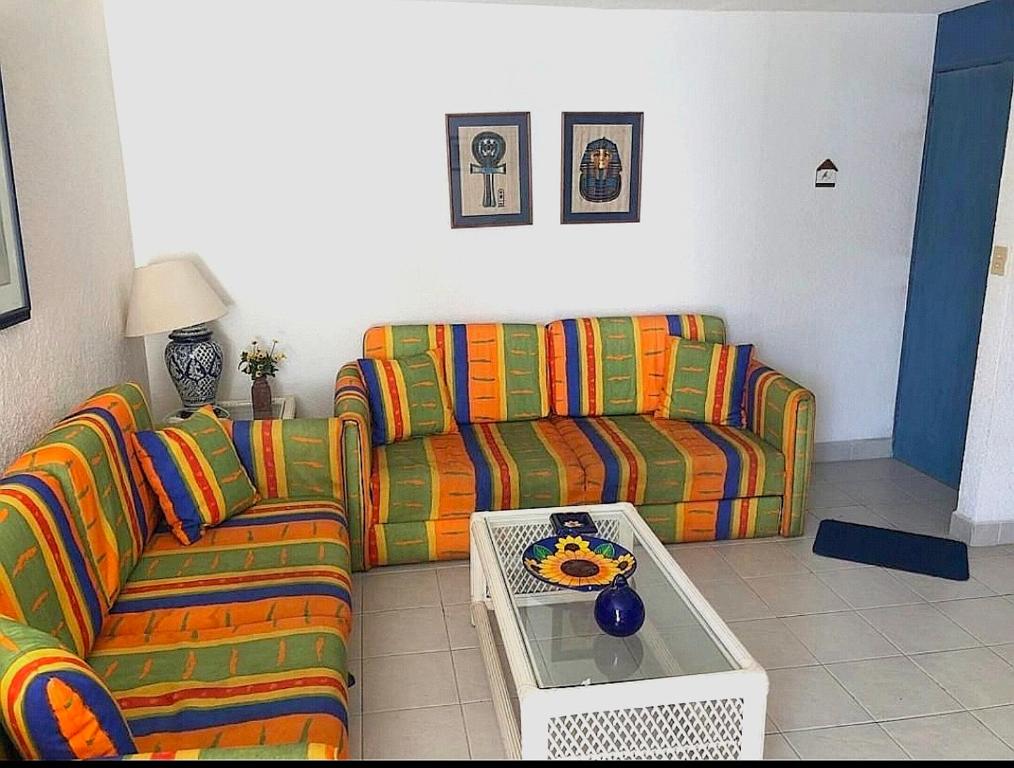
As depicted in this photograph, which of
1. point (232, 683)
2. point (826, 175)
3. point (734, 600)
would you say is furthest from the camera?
point (826, 175)

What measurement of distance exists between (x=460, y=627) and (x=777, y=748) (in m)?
1.06

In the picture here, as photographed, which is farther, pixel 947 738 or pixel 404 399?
pixel 404 399

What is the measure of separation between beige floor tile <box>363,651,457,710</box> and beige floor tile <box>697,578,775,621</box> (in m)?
0.96

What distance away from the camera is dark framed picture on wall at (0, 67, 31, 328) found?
7.32 ft

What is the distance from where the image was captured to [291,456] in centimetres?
300

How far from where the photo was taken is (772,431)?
11.3 feet

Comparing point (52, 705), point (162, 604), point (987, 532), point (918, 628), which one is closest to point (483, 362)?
point (162, 604)

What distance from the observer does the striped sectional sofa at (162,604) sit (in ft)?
5.61

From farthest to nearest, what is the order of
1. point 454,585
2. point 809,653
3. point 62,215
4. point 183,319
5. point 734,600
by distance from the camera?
point 183,319, point 454,585, point 734,600, point 62,215, point 809,653

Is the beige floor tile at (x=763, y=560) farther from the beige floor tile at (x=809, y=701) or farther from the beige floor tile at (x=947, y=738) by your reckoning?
the beige floor tile at (x=947, y=738)

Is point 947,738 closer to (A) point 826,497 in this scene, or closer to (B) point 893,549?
(B) point 893,549

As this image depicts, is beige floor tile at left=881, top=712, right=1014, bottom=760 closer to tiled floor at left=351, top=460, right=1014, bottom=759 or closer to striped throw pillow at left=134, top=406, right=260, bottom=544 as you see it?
tiled floor at left=351, top=460, right=1014, bottom=759

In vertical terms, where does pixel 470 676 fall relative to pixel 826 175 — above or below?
below

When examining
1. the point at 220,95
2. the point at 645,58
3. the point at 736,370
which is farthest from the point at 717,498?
the point at 220,95
